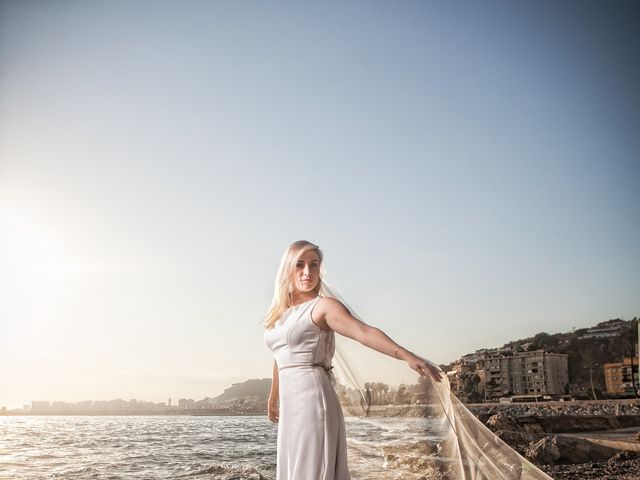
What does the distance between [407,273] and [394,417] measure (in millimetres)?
13129

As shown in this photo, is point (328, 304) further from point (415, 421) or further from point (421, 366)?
point (415, 421)

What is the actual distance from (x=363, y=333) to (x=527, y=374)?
3507 centimetres

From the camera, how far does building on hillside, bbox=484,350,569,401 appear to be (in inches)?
1294

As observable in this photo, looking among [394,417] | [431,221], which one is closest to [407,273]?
[431,221]

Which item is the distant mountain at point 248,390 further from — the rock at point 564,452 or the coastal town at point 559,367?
the coastal town at point 559,367

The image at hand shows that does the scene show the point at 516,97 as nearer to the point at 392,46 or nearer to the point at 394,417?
the point at 392,46

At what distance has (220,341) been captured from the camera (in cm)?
1995

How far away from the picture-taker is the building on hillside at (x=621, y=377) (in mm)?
33062

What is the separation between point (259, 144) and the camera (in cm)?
766

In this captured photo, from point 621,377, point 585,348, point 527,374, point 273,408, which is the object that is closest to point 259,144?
point 273,408

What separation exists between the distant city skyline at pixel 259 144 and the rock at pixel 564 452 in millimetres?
4151

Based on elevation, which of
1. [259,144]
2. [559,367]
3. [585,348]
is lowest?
[559,367]

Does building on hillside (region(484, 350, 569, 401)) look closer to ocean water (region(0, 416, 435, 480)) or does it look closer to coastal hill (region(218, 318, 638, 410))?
coastal hill (region(218, 318, 638, 410))

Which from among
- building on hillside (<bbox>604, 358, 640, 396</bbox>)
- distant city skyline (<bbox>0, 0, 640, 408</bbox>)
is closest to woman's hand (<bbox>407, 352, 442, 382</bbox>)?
distant city skyline (<bbox>0, 0, 640, 408</bbox>)
